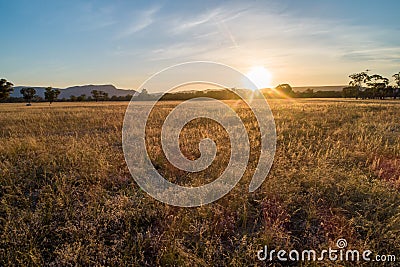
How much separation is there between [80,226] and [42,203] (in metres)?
1.06

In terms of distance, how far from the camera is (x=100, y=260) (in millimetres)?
2791

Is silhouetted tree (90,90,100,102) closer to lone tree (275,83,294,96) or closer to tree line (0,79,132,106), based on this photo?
tree line (0,79,132,106)

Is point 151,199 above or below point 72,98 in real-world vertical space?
below

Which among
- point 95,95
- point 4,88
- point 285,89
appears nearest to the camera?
point 4,88

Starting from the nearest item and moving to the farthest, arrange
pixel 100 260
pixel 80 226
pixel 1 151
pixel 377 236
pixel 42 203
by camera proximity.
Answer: pixel 100 260 < pixel 377 236 < pixel 80 226 < pixel 42 203 < pixel 1 151

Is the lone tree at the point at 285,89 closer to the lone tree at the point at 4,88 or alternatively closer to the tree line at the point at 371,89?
the tree line at the point at 371,89

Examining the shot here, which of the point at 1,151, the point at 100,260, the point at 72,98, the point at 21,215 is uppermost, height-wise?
the point at 72,98

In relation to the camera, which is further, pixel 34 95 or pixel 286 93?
pixel 286 93

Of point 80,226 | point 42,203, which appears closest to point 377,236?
point 80,226

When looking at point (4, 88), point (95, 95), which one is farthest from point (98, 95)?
point (4, 88)

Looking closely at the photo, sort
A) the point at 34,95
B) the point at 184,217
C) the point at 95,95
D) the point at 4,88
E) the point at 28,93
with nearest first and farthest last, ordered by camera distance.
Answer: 1. the point at 184,217
2. the point at 4,88
3. the point at 28,93
4. the point at 34,95
5. the point at 95,95

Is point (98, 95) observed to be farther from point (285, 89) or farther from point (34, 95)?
point (285, 89)

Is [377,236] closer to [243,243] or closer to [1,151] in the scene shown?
[243,243]

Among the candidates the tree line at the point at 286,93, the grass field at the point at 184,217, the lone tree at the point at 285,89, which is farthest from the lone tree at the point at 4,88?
the lone tree at the point at 285,89
